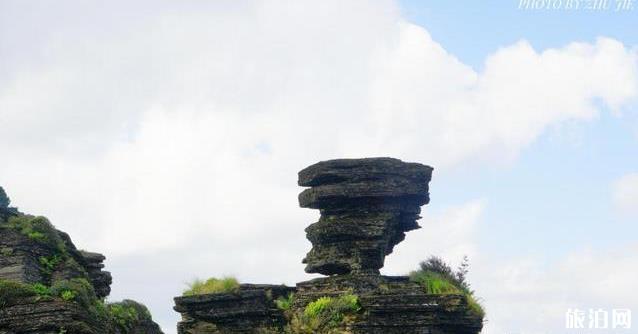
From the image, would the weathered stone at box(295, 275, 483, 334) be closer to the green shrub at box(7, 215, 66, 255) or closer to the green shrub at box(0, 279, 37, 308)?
the green shrub at box(0, 279, 37, 308)

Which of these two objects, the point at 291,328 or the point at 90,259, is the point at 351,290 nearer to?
the point at 291,328

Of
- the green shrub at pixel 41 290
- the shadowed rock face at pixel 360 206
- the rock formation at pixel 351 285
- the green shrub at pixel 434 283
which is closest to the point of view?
the green shrub at pixel 41 290

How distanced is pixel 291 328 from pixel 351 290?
9.76 ft

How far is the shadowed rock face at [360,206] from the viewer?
3834cm

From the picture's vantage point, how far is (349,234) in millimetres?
38562

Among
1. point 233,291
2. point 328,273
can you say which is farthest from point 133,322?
point 328,273

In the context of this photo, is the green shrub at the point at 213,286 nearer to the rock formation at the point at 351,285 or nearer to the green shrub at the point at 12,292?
the rock formation at the point at 351,285

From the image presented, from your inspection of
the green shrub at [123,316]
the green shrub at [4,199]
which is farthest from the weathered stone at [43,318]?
the green shrub at [4,199]

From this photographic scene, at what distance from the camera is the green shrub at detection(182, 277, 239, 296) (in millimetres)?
38500

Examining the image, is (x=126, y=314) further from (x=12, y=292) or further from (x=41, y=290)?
(x=12, y=292)

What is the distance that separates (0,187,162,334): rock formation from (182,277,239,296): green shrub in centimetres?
357

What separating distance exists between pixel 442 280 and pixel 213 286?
32.6 ft

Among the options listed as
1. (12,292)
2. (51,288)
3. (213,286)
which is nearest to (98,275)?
(213,286)

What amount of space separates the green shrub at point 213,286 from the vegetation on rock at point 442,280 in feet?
25.5
